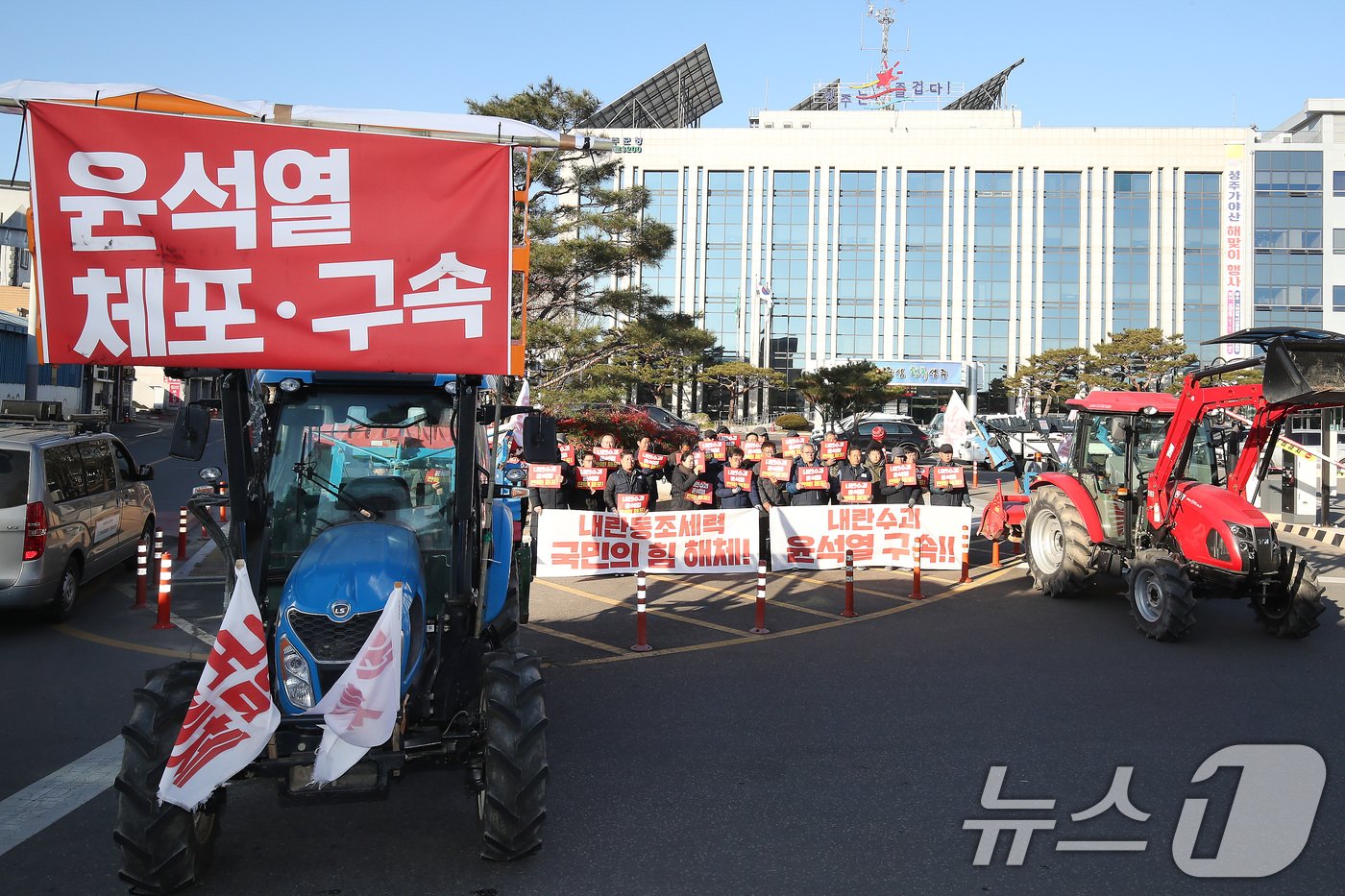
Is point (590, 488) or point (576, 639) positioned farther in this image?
point (590, 488)

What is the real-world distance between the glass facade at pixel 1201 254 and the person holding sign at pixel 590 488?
58.6 meters

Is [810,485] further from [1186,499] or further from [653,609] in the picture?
[1186,499]

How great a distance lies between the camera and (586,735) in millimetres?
6965

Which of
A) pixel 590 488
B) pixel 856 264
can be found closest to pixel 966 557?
pixel 590 488

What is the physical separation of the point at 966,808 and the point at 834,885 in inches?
52.0

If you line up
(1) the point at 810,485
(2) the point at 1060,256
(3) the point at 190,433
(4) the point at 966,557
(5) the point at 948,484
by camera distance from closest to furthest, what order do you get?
(3) the point at 190,433
(4) the point at 966,557
(1) the point at 810,485
(5) the point at 948,484
(2) the point at 1060,256

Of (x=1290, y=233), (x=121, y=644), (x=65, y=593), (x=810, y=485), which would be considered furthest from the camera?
(x=1290, y=233)

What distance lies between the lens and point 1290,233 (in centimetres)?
6038

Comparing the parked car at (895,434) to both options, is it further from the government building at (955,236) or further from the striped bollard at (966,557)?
the government building at (955,236)

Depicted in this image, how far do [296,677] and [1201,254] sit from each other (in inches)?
2752

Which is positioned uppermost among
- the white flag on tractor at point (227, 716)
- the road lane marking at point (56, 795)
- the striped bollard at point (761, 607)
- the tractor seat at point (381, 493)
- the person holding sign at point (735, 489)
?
the tractor seat at point (381, 493)

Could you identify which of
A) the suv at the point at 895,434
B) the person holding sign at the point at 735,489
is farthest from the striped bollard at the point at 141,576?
the suv at the point at 895,434

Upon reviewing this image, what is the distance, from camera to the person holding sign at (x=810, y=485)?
14719 mm

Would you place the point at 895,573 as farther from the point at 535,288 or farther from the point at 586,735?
the point at 535,288
